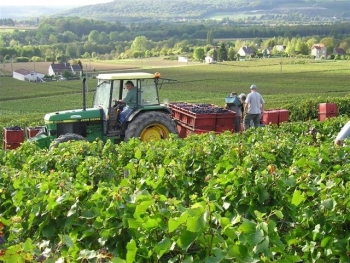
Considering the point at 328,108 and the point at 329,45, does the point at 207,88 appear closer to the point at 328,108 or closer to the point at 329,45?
the point at 328,108

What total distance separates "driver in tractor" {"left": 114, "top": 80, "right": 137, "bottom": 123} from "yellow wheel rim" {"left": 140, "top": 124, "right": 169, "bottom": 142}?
0.57 metres

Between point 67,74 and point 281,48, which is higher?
point 281,48

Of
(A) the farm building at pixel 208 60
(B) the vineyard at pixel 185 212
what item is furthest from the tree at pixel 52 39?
(B) the vineyard at pixel 185 212

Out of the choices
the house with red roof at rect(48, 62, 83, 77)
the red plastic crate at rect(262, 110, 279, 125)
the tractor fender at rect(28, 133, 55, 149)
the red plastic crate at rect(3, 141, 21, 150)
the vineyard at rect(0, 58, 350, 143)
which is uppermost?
the tractor fender at rect(28, 133, 55, 149)

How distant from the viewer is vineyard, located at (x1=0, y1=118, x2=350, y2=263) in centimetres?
356

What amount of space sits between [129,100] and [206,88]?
125 ft

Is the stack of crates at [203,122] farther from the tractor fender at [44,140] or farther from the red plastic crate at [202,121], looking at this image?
the tractor fender at [44,140]

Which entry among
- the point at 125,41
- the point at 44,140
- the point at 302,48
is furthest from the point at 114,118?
the point at 125,41

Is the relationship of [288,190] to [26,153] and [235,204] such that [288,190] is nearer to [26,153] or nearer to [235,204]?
[235,204]

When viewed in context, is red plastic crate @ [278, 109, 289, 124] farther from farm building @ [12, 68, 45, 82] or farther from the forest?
the forest

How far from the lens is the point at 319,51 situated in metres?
102

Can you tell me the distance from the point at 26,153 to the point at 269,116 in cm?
998

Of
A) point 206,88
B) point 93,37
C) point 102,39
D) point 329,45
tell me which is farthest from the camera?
point 102,39

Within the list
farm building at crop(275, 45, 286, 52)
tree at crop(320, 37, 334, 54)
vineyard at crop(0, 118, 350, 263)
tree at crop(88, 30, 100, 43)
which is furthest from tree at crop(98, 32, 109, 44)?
vineyard at crop(0, 118, 350, 263)
